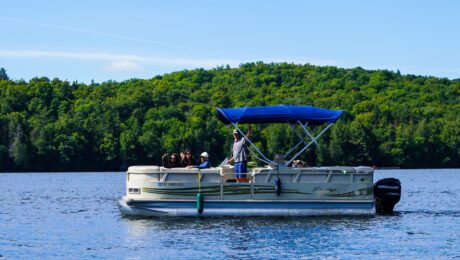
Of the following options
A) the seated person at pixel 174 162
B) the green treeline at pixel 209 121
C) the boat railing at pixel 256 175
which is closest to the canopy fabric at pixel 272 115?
the boat railing at pixel 256 175

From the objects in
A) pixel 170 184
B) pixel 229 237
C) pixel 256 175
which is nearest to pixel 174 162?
pixel 170 184

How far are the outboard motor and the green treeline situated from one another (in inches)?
2952

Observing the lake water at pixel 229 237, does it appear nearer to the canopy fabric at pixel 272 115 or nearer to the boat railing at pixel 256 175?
the boat railing at pixel 256 175

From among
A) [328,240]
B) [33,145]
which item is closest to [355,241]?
[328,240]

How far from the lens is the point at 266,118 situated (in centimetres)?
2394

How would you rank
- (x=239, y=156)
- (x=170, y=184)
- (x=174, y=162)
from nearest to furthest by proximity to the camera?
(x=170, y=184) < (x=239, y=156) < (x=174, y=162)

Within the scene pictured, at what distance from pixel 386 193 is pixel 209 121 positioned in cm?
8842

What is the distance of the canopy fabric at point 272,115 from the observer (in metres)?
23.8

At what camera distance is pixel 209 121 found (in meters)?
114

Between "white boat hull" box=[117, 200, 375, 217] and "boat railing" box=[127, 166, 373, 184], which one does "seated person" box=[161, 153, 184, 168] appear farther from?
"white boat hull" box=[117, 200, 375, 217]

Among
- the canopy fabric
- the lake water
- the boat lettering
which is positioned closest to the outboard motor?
the lake water

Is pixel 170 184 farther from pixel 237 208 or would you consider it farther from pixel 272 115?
pixel 272 115

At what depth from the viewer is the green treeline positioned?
105m

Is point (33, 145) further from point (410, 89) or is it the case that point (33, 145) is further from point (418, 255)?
point (418, 255)
